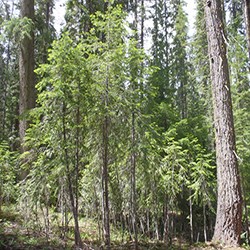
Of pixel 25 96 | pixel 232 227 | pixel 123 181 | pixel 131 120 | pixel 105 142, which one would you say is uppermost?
pixel 25 96

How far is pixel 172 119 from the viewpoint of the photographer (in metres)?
12.2

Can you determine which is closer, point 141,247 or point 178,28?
point 141,247

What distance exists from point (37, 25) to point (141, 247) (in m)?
7.89

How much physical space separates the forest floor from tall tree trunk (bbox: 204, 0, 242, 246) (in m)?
0.46

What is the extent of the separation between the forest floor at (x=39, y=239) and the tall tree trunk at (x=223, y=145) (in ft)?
1.50

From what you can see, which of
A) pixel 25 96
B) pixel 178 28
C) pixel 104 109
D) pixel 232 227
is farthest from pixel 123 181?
pixel 178 28

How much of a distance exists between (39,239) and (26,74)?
4.43m

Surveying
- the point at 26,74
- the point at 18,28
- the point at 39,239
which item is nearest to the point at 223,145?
the point at 39,239

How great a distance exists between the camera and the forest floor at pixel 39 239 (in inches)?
200

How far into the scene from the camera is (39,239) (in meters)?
5.66

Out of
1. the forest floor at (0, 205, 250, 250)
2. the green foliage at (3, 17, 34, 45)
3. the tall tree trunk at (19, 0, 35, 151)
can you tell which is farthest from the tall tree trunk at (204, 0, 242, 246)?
the tall tree trunk at (19, 0, 35, 151)

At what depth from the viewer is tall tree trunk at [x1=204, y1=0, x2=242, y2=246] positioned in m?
5.98

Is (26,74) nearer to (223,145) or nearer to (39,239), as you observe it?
(39,239)

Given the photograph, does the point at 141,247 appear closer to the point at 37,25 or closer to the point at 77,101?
the point at 77,101
